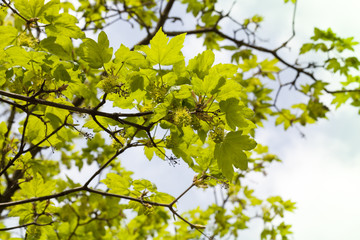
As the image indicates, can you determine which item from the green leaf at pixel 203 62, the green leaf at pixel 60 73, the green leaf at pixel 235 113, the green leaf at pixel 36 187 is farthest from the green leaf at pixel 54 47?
the green leaf at pixel 36 187

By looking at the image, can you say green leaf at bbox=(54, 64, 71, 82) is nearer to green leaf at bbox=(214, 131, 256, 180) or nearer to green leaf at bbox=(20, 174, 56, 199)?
green leaf at bbox=(214, 131, 256, 180)

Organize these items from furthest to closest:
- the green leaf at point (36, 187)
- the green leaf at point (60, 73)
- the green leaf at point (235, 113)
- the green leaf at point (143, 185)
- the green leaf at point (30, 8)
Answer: the green leaf at point (36, 187) → the green leaf at point (143, 185) → the green leaf at point (30, 8) → the green leaf at point (60, 73) → the green leaf at point (235, 113)

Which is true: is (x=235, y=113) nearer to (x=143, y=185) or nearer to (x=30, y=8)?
(x=143, y=185)

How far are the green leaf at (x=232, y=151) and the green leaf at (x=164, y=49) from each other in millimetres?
432

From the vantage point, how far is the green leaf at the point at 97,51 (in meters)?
1.40

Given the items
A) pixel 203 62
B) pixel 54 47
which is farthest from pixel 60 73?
pixel 203 62

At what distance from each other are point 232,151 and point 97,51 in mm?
760

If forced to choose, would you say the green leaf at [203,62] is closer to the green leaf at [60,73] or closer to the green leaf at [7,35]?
the green leaf at [60,73]

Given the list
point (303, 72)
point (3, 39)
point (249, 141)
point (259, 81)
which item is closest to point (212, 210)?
point (259, 81)

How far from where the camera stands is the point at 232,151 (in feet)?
4.83

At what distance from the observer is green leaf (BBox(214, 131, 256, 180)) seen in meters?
1.46

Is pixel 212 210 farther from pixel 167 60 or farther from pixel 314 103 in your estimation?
pixel 167 60

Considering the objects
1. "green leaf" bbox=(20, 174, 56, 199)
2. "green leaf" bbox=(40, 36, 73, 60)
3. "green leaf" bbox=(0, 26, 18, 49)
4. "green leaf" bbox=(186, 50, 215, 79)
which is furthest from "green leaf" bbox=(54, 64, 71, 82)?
"green leaf" bbox=(20, 174, 56, 199)

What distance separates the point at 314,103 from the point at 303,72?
0.46 m
